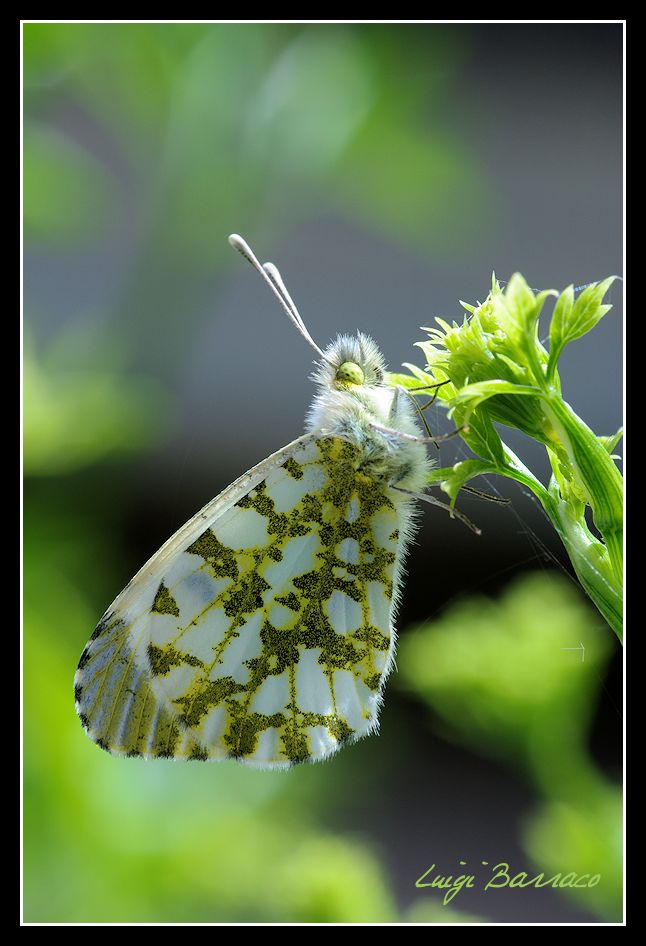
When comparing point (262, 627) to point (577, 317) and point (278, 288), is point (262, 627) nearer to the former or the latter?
point (278, 288)

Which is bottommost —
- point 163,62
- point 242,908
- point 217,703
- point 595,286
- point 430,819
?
point 430,819

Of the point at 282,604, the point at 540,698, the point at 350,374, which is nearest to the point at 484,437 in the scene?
the point at 350,374

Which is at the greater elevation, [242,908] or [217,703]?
[217,703]

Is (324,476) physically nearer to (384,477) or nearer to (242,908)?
(384,477)

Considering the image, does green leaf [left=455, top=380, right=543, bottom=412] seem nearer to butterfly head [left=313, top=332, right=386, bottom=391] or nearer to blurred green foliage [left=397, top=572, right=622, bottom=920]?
butterfly head [left=313, top=332, right=386, bottom=391]

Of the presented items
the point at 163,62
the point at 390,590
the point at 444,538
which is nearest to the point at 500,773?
the point at 444,538
